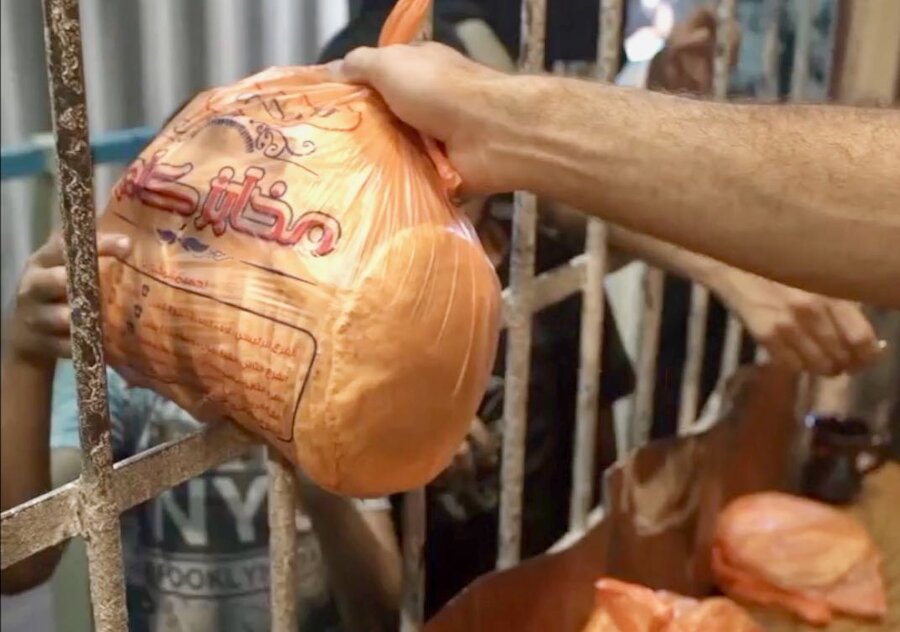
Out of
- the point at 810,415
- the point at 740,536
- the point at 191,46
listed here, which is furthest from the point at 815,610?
the point at 191,46

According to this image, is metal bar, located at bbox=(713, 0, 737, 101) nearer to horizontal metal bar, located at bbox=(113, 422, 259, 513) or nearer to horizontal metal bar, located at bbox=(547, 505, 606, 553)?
horizontal metal bar, located at bbox=(547, 505, 606, 553)

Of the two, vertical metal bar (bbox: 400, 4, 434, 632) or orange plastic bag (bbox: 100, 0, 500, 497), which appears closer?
orange plastic bag (bbox: 100, 0, 500, 497)

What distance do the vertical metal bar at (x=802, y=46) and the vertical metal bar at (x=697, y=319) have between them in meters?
0.26

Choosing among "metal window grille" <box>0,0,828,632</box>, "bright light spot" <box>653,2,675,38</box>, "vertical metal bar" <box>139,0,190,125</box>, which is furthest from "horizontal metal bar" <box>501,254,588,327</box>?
"vertical metal bar" <box>139,0,190,125</box>

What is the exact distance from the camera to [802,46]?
1420mm

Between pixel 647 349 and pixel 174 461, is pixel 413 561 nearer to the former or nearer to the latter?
pixel 174 461

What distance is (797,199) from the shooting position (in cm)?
60

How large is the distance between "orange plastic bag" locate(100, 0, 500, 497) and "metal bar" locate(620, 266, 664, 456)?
536 mm

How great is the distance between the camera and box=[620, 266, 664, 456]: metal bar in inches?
43.3

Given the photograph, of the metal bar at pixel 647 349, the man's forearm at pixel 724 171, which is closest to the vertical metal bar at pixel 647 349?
the metal bar at pixel 647 349

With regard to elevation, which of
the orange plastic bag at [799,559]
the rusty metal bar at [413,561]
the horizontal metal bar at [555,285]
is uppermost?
the horizontal metal bar at [555,285]

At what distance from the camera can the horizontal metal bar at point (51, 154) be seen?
1046 mm

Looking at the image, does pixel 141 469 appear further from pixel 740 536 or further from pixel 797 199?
pixel 740 536

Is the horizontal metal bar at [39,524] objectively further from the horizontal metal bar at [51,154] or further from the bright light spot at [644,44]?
the bright light spot at [644,44]
